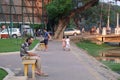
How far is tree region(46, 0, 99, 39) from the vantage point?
57.2m

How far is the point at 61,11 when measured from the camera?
189ft

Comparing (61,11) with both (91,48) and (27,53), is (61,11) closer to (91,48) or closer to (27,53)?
(91,48)

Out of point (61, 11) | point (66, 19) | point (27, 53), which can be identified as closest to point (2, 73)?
point (27, 53)

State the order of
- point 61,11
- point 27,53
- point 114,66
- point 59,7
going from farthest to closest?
point 61,11, point 59,7, point 114,66, point 27,53

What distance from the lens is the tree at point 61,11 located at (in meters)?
57.2

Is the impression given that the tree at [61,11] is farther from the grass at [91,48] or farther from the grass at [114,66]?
the grass at [114,66]

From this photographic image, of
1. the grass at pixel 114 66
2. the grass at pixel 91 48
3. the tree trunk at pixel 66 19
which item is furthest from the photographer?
the tree trunk at pixel 66 19

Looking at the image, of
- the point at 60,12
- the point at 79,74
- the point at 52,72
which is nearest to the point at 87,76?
the point at 79,74

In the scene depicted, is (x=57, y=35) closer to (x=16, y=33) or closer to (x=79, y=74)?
(x=16, y=33)

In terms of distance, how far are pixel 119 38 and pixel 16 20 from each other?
17342 millimetres

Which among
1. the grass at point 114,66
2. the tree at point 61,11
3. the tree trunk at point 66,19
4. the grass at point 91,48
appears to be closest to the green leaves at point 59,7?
the tree at point 61,11

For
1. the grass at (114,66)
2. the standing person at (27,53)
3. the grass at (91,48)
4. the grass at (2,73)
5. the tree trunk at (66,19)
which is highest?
the tree trunk at (66,19)

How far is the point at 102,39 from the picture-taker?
207 ft

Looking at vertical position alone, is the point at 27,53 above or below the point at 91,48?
above
